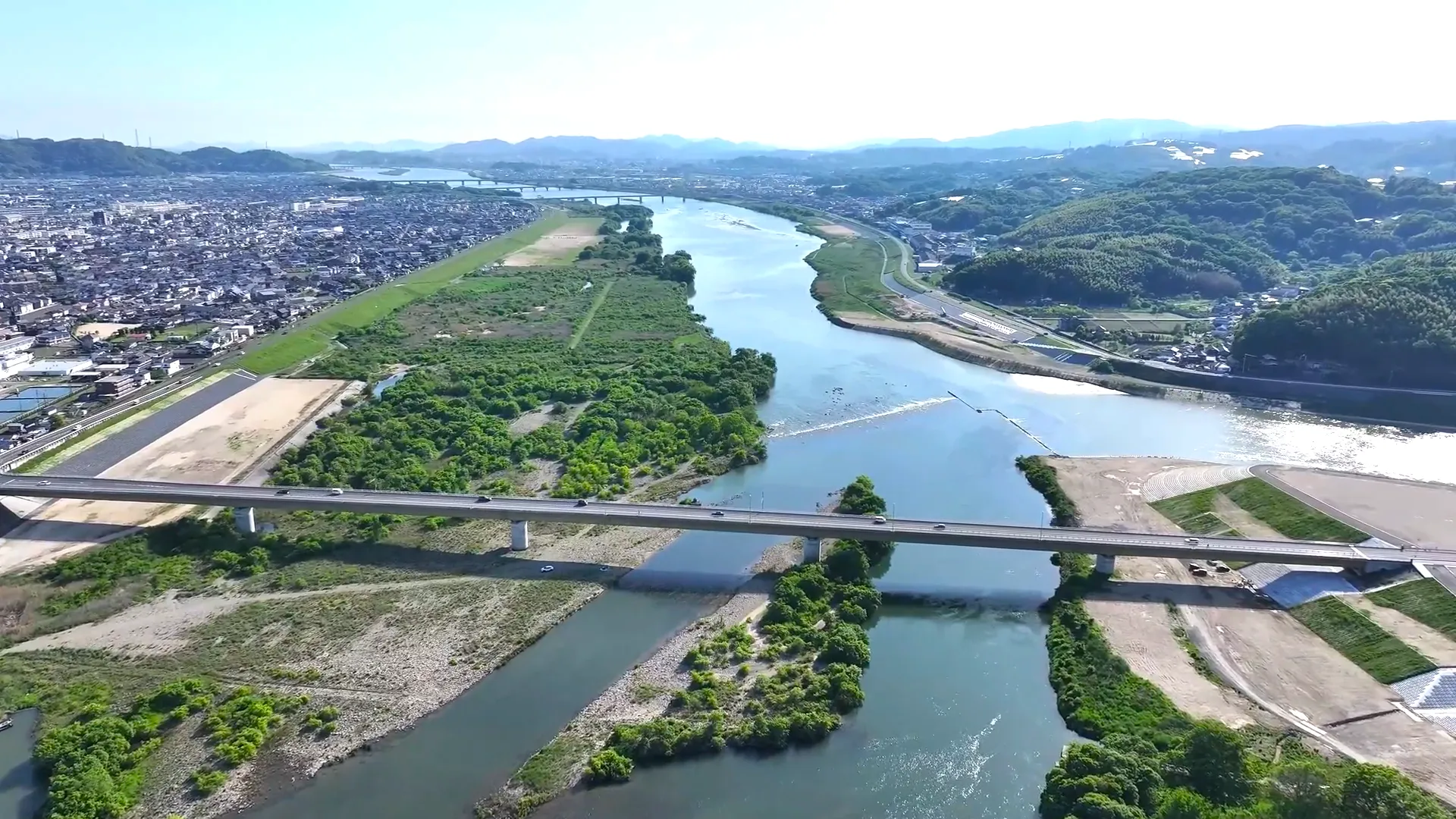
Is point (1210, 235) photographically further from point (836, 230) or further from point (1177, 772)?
point (1177, 772)

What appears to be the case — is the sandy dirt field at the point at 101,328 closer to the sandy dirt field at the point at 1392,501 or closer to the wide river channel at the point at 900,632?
the wide river channel at the point at 900,632

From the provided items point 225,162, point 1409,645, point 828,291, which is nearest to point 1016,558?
point 1409,645

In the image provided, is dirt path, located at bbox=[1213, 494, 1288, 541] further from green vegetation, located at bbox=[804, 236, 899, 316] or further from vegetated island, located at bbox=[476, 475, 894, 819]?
green vegetation, located at bbox=[804, 236, 899, 316]

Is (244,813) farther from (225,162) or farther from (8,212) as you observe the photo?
(225,162)

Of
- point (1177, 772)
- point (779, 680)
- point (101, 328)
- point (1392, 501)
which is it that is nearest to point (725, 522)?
point (779, 680)

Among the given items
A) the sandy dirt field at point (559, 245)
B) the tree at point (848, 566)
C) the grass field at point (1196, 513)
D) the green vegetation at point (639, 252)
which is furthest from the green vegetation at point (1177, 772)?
the sandy dirt field at point (559, 245)

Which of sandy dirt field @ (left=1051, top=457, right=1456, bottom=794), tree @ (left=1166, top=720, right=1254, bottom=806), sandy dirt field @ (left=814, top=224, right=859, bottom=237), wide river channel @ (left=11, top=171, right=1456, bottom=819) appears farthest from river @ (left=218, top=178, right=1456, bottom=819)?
sandy dirt field @ (left=814, top=224, right=859, bottom=237)
